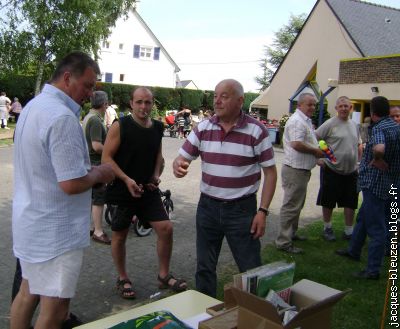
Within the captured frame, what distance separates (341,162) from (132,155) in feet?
10.7

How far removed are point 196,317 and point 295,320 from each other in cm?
68

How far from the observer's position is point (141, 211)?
4.41 m

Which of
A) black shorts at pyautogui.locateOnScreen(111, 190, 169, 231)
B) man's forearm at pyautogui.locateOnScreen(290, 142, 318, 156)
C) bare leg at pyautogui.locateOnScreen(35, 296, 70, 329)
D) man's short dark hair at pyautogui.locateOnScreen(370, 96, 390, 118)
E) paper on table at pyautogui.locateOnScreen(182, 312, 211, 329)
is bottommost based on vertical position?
bare leg at pyautogui.locateOnScreen(35, 296, 70, 329)

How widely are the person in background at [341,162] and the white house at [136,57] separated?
43795mm

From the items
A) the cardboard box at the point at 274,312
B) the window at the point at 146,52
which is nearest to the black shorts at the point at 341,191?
the cardboard box at the point at 274,312

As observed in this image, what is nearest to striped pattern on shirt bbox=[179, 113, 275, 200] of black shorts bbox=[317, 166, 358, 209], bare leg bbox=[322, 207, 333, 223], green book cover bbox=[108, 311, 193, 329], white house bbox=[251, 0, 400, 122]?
green book cover bbox=[108, 311, 193, 329]

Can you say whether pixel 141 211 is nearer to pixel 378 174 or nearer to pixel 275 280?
pixel 275 280

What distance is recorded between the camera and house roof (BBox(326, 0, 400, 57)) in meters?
25.5

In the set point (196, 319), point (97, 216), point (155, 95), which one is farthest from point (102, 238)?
Answer: point (155, 95)

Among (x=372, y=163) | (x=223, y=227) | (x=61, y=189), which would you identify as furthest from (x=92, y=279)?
(x=372, y=163)

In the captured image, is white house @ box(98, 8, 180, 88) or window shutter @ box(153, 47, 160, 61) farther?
window shutter @ box(153, 47, 160, 61)

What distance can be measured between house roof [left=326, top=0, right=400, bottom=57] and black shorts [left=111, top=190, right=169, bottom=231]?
75.7ft

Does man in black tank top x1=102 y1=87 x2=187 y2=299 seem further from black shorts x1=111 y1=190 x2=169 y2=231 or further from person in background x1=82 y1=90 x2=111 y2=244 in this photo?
person in background x1=82 y1=90 x2=111 y2=244

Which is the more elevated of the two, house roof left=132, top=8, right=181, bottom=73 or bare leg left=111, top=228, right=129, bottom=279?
house roof left=132, top=8, right=181, bottom=73
